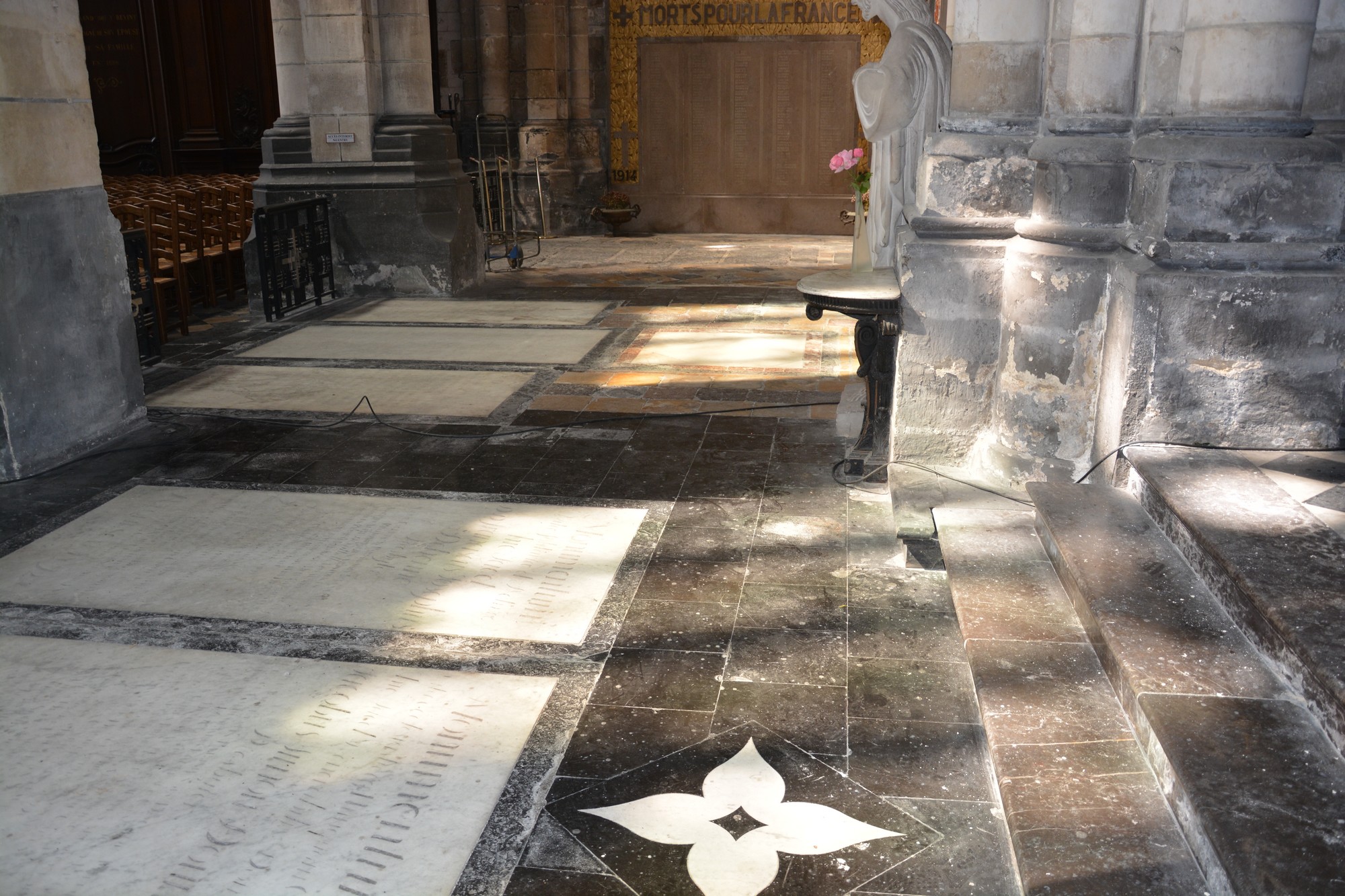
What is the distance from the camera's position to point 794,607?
3.39 metres

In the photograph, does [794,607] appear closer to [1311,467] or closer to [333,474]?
[1311,467]

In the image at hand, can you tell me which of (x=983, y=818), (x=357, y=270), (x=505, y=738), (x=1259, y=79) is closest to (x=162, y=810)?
(x=505, y=738)

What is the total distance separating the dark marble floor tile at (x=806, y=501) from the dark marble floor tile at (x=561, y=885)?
2142 mm

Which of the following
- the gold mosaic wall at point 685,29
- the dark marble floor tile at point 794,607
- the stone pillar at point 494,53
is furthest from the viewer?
the gold mosaic wall at point 685,29

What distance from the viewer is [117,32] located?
1410 centimetres

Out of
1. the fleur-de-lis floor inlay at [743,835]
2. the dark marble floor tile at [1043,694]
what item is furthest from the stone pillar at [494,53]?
the fleur-de-lis floor inlay at [743,835]

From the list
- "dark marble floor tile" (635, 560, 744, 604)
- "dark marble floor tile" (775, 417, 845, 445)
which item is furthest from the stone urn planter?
"dark marble floor tile" (635, 560, 744, 604)

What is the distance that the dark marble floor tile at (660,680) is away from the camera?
2.85 m

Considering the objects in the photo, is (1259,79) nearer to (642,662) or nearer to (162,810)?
(642,662)

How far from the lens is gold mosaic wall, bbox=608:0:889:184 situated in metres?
13.4

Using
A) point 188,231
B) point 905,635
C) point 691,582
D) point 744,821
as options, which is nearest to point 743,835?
point 744,821

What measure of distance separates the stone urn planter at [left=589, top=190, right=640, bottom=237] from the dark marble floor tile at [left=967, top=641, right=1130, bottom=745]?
11390 mm

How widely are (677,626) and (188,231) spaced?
6.74 meters

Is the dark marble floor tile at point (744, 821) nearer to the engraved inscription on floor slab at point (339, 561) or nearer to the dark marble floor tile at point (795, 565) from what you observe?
the engraved inscription on floor slab at point (339, 561)
